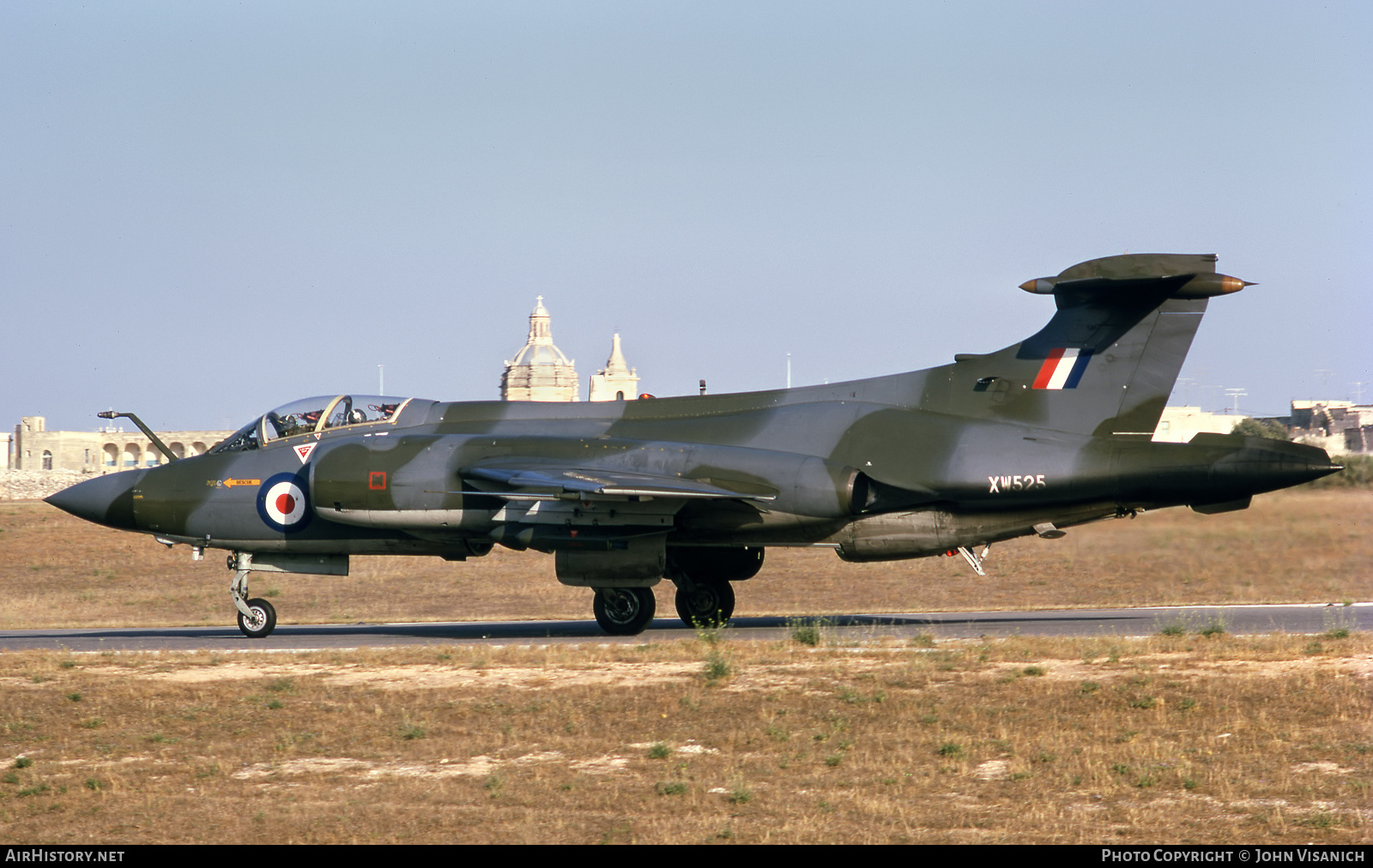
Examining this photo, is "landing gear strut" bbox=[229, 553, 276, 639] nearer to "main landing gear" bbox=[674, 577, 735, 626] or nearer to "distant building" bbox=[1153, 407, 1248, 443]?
"main landing gear" bbox=[674, 577, 735, 626]

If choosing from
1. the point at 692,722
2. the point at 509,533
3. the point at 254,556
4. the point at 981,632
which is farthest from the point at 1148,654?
the point at 254,556

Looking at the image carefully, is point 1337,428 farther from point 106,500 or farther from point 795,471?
point 106,500

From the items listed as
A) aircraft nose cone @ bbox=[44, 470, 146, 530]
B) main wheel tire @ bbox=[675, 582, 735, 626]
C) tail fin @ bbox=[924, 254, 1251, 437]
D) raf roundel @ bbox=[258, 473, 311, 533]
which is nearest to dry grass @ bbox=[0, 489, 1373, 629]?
tail fin @ bbox=[924, 254, 1251, 437]

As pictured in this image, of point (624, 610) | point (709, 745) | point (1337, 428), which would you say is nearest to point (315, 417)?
point (624, 610)

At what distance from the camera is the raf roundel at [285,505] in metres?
20.1

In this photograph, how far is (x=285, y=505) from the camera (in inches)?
792

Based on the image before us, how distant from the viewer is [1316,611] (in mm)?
20969

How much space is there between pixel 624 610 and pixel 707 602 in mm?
1896

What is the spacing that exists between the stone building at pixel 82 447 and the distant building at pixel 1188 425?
13687 centimetres

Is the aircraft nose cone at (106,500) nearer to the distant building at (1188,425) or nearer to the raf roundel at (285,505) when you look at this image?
the raf roundel at (285,505)

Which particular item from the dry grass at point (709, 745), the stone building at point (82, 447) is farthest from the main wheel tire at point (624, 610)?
the stone building at point (82, 447)
